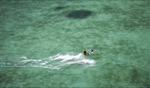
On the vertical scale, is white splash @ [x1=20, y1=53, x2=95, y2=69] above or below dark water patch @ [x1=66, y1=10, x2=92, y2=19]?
below

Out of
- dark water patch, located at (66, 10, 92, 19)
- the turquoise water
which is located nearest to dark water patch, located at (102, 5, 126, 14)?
the turquoise water

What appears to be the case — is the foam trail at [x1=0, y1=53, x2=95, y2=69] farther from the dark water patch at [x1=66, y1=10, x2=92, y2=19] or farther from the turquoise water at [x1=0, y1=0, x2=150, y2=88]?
the dark water patch at [x1=66, y1=10, x2=92, y2=19]

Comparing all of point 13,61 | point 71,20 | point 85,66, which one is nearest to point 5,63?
point 13,61

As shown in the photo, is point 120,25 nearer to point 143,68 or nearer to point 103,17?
point 103,17

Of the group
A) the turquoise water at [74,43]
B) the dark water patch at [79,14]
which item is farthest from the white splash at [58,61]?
the dark water patch at [79,14]

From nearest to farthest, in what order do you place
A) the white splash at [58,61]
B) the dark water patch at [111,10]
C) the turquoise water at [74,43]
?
the turquoise water at [74,43], the white splash at [58,61], the dark water patch at [111,10]

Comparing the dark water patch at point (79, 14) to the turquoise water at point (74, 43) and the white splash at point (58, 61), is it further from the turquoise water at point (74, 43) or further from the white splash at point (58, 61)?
the white splash at point (58, 61)

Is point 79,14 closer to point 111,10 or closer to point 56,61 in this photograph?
point 111,10

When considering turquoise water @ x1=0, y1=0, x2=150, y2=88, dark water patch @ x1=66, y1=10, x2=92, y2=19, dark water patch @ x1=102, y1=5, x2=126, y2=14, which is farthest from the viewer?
dark water patch @ x1=102, y1=5, x2=126, y2=14
